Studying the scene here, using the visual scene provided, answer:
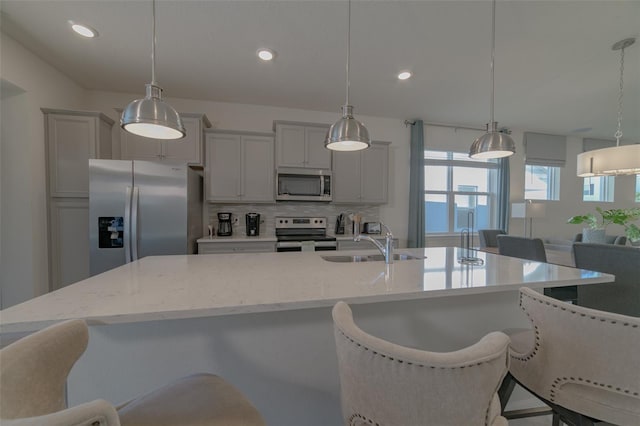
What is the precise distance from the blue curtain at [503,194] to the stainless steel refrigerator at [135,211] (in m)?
5.11

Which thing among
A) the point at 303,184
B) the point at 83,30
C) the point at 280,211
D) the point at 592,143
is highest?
the point at 83,30

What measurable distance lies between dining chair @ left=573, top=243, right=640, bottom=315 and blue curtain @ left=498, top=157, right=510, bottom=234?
3041 millimetres

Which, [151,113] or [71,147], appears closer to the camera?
[151,113]

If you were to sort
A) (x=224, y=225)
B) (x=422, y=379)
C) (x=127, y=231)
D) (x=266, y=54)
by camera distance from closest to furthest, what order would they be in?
1. (x=422, y=379)
2. (x=266, y=54)
3. (x=127, y=231)
4. (x=224, y=225)

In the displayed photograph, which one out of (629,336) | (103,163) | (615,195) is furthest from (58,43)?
(615,195)

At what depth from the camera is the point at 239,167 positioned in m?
3.43

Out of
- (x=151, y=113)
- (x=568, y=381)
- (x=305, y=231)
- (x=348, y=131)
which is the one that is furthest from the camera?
(x=305, y=231)

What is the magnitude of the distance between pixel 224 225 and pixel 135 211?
108 cm

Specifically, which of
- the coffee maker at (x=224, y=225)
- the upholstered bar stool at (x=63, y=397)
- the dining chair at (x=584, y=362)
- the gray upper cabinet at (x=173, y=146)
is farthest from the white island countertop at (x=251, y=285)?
the gray upper cabinet at (x=173, y=146)

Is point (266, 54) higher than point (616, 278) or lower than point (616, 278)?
higher

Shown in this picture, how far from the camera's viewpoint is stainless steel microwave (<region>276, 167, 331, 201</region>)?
11.5 feet

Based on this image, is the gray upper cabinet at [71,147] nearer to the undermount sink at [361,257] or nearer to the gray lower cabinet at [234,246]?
the gray lower cabinet at [234,246]

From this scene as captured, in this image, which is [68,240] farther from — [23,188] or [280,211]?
[280,211]

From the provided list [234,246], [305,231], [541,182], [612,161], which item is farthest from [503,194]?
[234,246]
